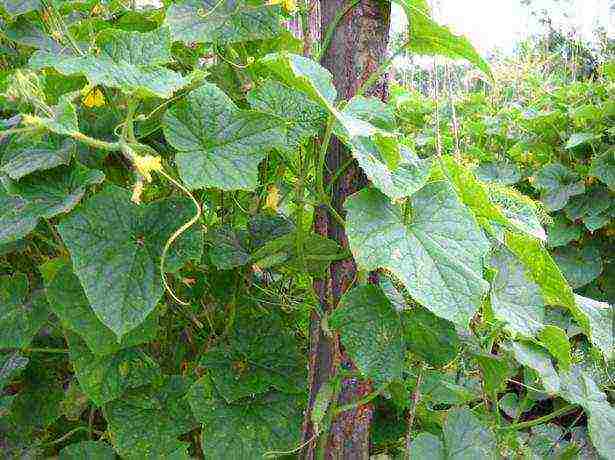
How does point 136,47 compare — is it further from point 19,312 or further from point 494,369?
point 494,369

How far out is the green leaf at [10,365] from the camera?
34.8 inches

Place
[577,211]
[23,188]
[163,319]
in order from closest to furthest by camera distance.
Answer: [23,188]
[163,319]
[577,211]

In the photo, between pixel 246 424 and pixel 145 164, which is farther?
pixel 246 424

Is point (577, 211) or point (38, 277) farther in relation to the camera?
point (577, 211)

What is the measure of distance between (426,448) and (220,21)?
565 millimetres

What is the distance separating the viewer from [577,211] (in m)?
2.19

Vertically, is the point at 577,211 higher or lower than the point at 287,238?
Result: lower

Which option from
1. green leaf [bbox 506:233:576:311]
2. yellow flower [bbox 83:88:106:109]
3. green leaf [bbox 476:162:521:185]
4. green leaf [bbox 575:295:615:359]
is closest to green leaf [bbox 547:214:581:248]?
green leaf [bbox 476:162:521:185]

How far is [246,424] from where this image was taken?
30.5 inches

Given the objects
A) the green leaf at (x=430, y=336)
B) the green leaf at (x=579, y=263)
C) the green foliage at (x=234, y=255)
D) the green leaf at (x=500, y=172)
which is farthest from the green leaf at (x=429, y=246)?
the green leaf at (x=500, y=172)

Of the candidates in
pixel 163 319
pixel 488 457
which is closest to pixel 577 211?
pixel 488 457

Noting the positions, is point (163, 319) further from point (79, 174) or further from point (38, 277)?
point (79, 174)

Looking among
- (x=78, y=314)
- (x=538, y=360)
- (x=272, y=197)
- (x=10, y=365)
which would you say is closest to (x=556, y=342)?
(x=538, y=360)

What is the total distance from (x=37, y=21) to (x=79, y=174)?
0.39m
